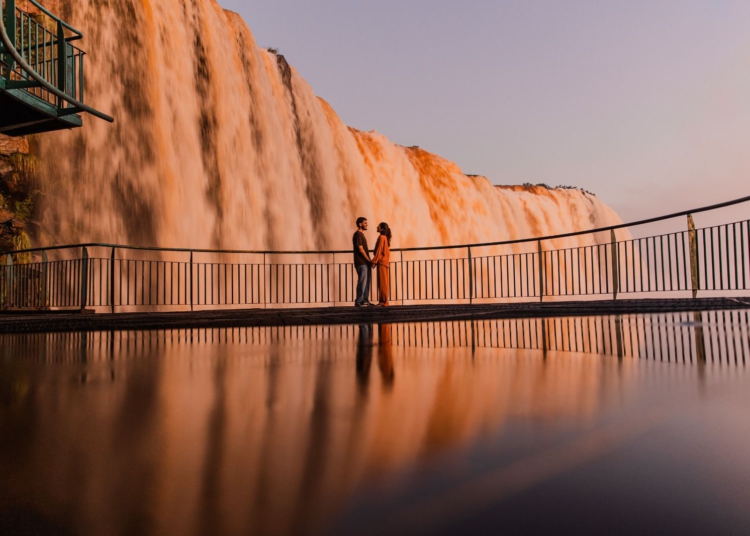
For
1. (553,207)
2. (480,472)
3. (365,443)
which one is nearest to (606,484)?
(480,472)

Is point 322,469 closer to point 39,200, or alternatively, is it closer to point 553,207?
point 39,200

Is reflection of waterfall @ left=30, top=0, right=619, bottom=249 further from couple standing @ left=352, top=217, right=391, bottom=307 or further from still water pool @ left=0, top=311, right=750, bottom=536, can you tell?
still water pool @ left=0, top=311, right=750, bottom=536

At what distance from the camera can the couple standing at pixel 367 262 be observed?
35.1 feet

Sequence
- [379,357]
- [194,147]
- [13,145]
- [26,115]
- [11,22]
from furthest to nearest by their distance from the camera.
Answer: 1. [194,147]
2. [13,145]
3. [26,115]
4. [11,22]
5. [379,357]

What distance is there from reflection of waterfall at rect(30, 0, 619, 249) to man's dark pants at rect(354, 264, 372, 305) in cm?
489

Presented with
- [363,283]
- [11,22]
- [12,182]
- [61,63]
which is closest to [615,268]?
[363,283]

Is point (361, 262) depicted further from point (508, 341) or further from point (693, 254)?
point (508, 341)

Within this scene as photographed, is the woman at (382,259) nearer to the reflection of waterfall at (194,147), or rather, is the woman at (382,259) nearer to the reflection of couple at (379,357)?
the reflection of waterfall at (194,147)

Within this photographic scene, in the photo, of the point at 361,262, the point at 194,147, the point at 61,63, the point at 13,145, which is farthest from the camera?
the point at 194,147

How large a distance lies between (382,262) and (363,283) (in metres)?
0.55

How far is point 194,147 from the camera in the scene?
13992 mm

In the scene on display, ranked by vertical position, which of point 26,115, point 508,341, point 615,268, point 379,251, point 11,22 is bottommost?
point 508,341

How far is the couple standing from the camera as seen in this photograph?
35.1 feet

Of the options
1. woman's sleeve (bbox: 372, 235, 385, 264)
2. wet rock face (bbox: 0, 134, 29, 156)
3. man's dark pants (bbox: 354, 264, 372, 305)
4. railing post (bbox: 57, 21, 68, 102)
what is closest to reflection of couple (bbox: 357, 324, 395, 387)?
railing post (bbox: 57, 21, 68, 102)
